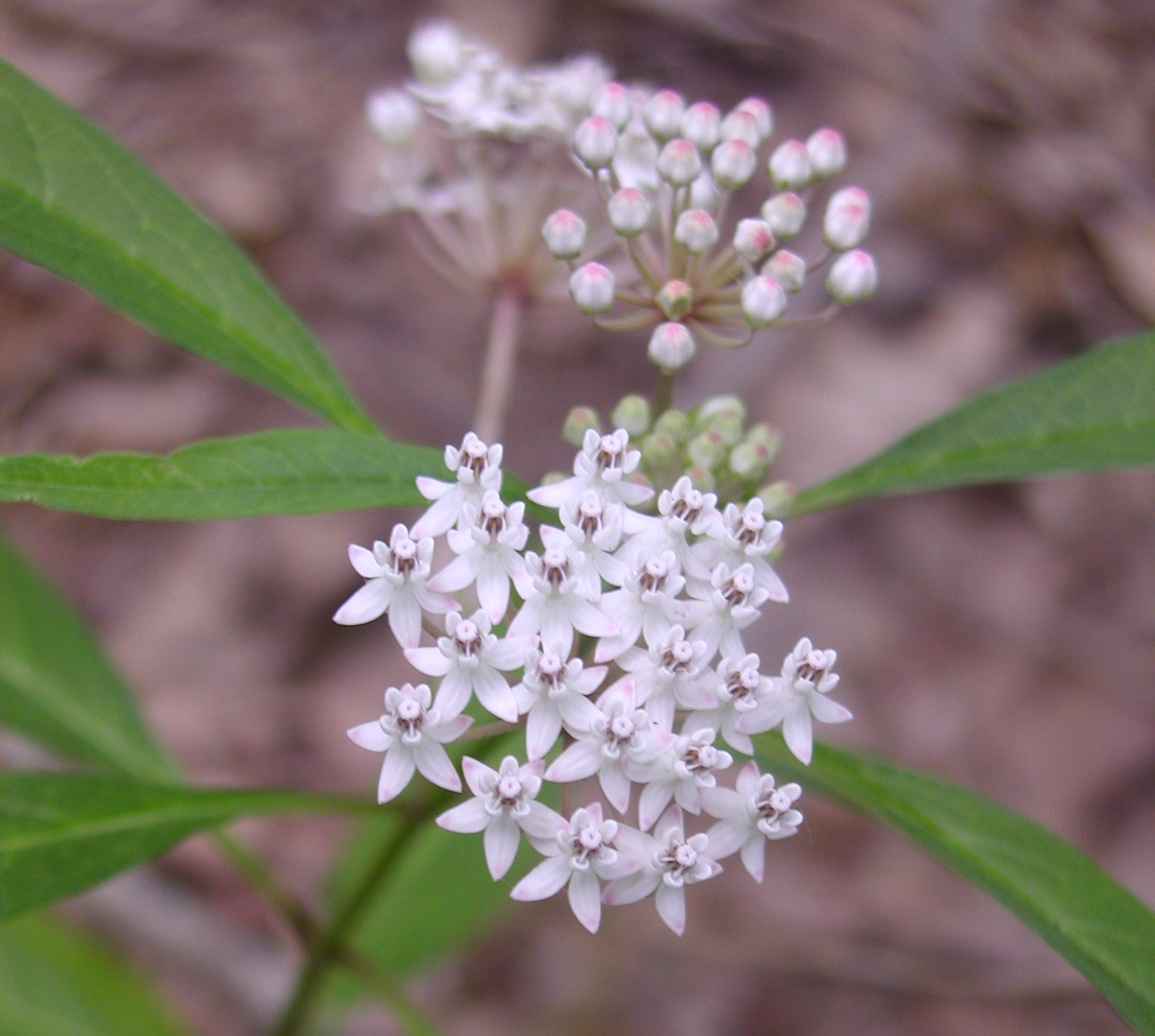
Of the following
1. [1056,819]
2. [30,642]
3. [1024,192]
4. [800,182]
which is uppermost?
[1024,192]

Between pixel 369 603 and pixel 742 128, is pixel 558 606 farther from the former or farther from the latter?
pixel 742 128

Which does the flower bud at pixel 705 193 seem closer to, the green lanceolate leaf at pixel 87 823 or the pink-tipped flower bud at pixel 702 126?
the pink-tipped flower bud at pixel 702 126

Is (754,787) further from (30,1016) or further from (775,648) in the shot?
(775,648)

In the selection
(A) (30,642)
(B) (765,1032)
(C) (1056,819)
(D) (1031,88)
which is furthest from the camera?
(D) (1031,88)

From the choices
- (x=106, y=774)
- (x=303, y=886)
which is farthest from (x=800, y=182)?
(x=303, y=886)

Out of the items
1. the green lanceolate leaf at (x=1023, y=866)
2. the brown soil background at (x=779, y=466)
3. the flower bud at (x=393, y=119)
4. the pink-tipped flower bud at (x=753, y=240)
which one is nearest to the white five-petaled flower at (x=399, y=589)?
the green lanceolate leaf at (x=1023, y=866)

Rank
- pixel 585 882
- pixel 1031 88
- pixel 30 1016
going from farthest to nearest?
pixel 1031 88 < pixel 30 1016 < pixel 585 882

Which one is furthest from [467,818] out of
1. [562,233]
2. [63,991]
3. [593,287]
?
[63,991]
